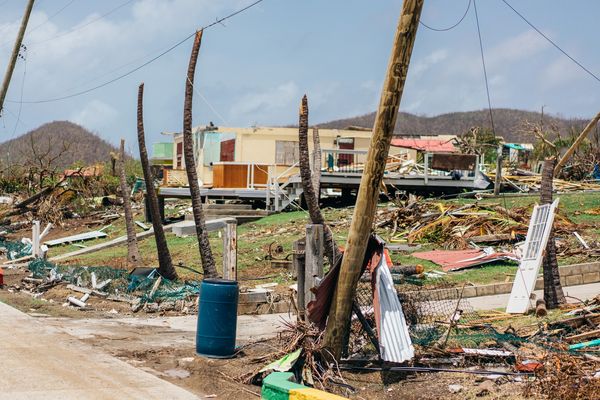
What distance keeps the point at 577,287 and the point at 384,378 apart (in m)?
10.3

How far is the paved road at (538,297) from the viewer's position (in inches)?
681

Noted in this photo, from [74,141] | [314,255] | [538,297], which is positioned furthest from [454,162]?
[74,141]

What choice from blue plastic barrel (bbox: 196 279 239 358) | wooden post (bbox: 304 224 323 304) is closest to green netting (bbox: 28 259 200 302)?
blue plastic barrel (bbox: 196 279 239 358)

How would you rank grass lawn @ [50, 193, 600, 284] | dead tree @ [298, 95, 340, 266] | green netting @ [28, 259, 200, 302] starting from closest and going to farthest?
dead tree @ [298, 95, 340, 266], green netting @ [28, 259, 200, 302], grass lawn @ [50, 193, 600, 284]

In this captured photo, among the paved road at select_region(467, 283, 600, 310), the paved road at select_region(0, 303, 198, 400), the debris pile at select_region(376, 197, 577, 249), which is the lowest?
the paved road at select_region(0, 303, 198, 400)

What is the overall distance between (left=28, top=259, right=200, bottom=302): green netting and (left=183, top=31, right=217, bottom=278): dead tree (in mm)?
577

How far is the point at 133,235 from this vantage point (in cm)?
2622

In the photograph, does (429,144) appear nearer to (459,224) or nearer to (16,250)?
(459,224)

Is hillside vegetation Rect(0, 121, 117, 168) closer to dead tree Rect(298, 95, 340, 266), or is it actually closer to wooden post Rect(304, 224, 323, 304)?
dead tree Rect(298, 95, 340, 266)

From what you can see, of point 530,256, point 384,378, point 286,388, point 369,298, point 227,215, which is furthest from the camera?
point 227,215

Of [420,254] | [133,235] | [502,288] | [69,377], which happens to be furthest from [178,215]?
[69,377]

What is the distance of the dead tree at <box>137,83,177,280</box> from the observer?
21.8 metres

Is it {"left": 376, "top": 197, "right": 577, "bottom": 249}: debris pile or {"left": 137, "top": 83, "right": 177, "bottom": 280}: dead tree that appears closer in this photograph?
{"left": 137, "top": 83, "right": 177, "bottom": 280}: dead tree

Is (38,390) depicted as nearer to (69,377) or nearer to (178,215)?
(69,377)
